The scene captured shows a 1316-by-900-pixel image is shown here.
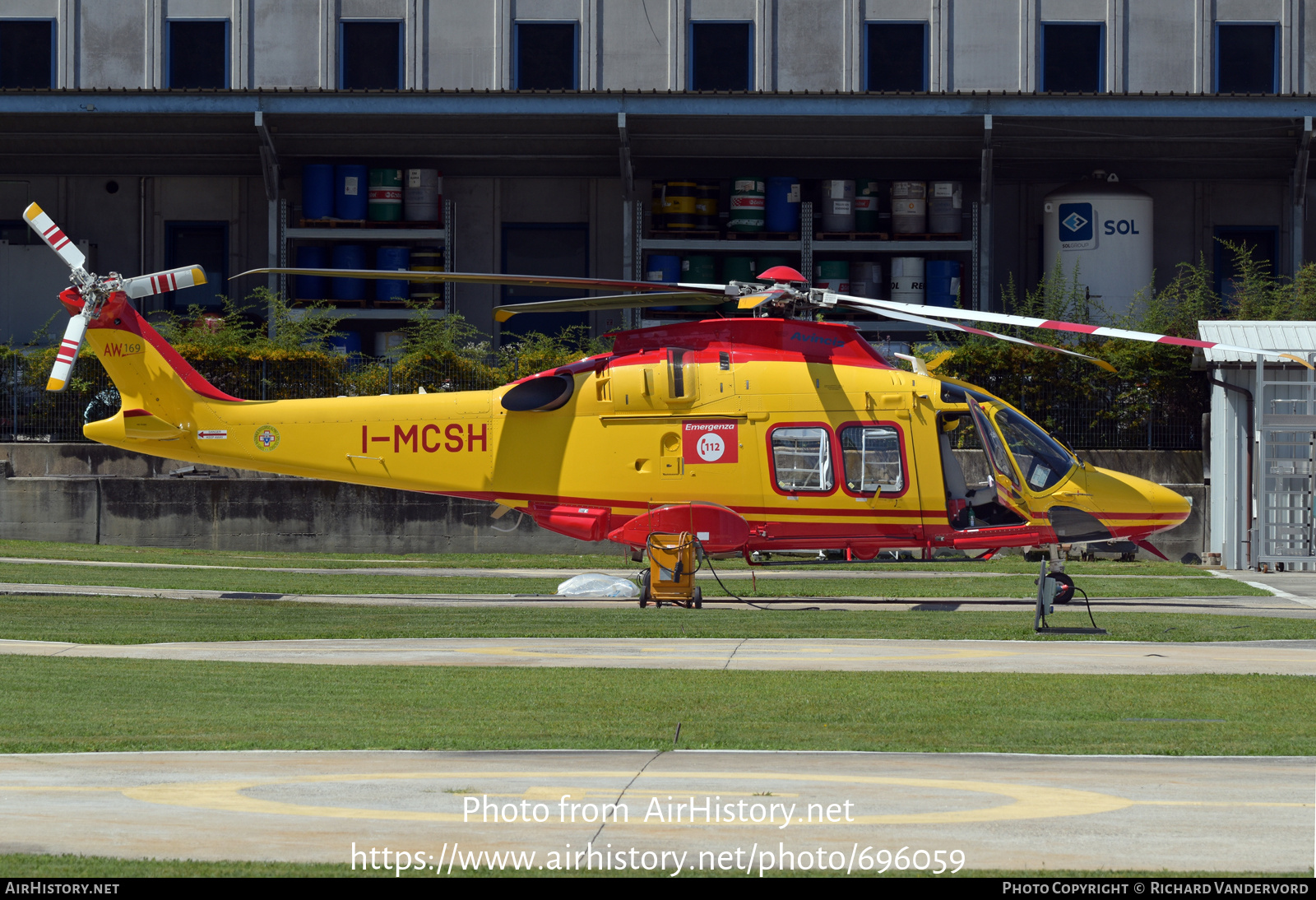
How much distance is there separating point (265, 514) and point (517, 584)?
23.1 feet

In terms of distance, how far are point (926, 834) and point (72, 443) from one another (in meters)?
23.3

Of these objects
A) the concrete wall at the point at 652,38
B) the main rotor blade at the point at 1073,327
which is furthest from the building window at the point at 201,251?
the main rotor blade at the point at 1073,327

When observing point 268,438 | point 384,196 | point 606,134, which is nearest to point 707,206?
point 606,134

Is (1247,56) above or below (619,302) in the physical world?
above

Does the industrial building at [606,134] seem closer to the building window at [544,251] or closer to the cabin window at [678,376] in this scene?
the building window at [544,251]

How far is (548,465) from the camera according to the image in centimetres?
1778

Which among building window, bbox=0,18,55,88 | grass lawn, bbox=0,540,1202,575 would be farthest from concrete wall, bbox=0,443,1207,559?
building window, bbox=0,18,55,88

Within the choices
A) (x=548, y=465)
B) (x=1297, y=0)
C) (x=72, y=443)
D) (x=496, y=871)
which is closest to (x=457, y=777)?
(x=496, y=871)

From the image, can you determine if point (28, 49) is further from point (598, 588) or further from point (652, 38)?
point (598, 588)

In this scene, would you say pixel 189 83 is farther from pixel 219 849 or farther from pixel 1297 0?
pixel 219 849

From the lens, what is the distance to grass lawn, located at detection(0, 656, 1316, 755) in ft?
28.8

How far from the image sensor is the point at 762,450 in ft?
56.9

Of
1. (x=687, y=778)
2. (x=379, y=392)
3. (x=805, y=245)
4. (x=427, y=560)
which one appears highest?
(x=805, y=245)

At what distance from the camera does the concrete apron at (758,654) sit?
12227 mm
